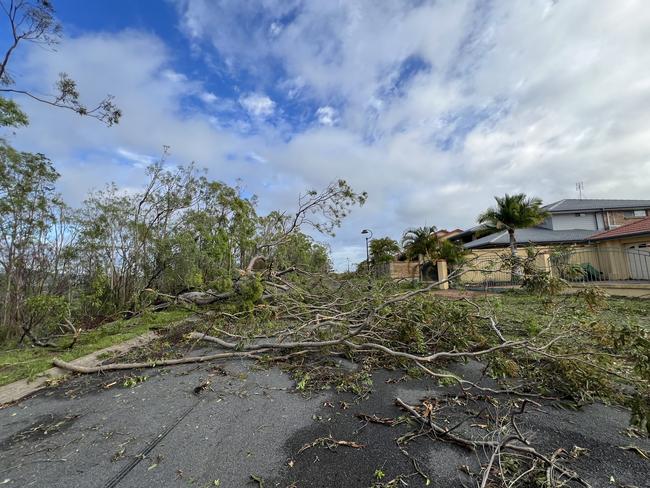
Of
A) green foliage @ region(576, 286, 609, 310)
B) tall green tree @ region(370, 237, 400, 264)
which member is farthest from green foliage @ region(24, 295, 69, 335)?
tall green tree @ region(370, 237, 400, 264)

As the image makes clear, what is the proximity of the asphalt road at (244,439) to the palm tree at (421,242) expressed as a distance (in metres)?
14.1

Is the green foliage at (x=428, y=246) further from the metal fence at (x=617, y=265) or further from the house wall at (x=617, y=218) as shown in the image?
the house wall at (x=617, y=218)

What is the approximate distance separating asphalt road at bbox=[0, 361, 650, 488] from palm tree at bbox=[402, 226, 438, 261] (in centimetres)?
1413

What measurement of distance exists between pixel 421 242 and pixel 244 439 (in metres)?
15.7

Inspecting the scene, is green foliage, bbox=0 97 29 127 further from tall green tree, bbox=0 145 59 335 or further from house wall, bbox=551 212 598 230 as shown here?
house wall, bbox=551 212 598 230

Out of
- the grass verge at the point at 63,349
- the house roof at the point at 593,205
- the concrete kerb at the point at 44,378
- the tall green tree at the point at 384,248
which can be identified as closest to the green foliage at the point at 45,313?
the grass verge at the point at 63,349

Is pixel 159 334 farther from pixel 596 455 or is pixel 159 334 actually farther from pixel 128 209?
pixel 596 455

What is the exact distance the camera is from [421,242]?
16719mm

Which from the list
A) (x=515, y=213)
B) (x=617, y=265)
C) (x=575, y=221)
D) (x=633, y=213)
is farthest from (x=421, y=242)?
(x=633, y=213)

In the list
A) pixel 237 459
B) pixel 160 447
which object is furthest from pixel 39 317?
pixel 237 459

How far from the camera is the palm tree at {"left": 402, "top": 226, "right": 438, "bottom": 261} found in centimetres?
1645

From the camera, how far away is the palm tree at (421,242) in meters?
16.5

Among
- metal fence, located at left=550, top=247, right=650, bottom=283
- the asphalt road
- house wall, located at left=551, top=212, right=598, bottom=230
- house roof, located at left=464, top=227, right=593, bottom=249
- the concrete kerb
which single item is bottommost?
the asphalt road

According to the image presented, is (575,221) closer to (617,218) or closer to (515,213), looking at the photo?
(617,218)
